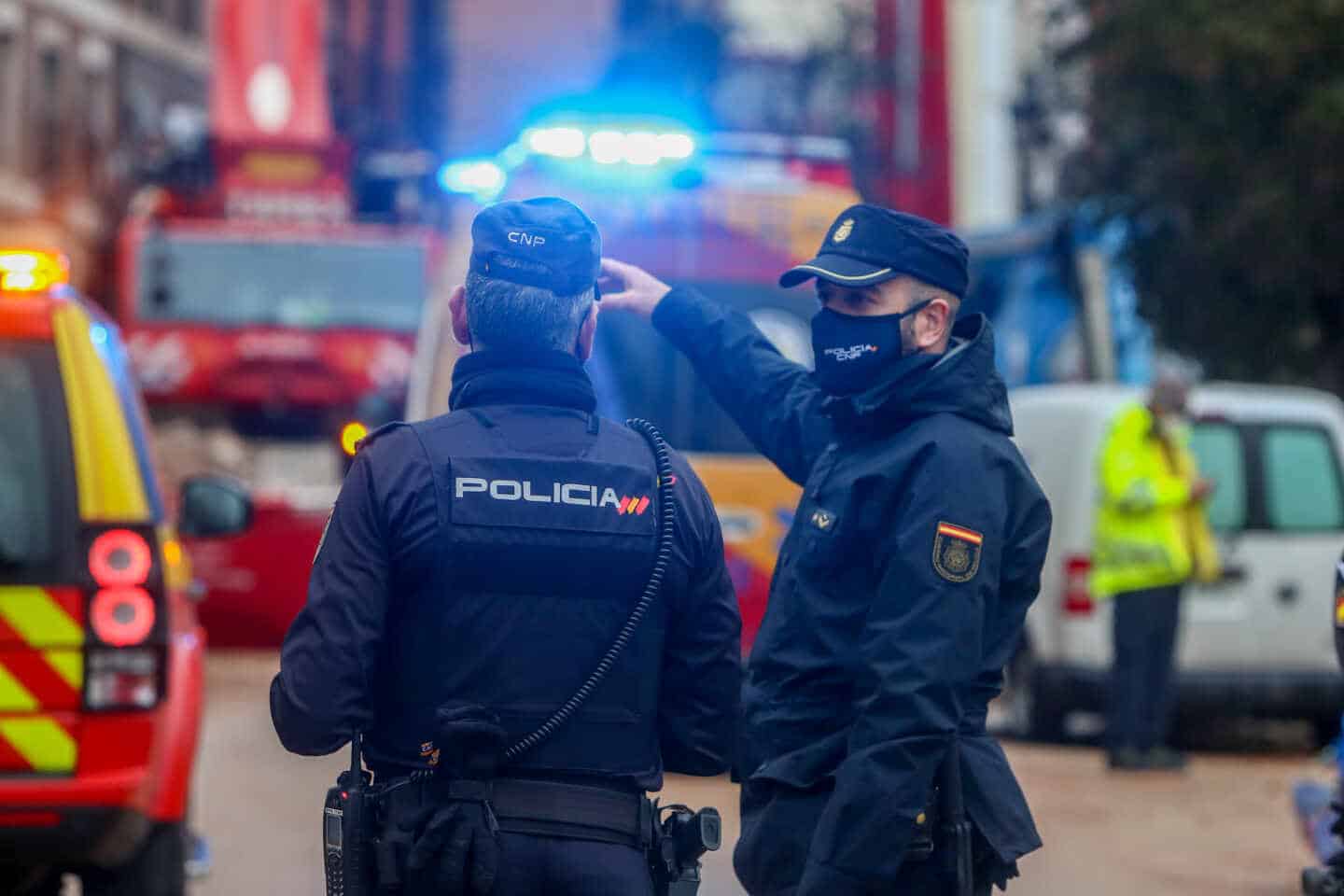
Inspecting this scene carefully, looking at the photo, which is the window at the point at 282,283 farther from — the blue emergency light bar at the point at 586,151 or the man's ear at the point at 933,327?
the man's ear at the point at 933,327

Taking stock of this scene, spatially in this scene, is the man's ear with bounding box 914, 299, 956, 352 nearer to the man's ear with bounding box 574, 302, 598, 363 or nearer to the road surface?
the man's ear with bounding box 574, 302, 598, 363

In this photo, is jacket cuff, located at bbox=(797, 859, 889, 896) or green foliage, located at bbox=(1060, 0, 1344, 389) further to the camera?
green foliage, located at bbox=(1060, 0, 1344, 389)

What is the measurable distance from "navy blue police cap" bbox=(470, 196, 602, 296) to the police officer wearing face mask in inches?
25.3

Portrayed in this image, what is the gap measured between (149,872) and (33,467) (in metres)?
1.15

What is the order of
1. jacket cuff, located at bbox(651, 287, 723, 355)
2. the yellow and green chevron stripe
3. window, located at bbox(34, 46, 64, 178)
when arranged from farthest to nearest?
window, located at bbox(34, 46, 64, 178)
the yellow and green chevron stripe
jacket cuff, located at bbox(651, 287, 723, 355)

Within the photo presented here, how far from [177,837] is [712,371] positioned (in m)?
2.50

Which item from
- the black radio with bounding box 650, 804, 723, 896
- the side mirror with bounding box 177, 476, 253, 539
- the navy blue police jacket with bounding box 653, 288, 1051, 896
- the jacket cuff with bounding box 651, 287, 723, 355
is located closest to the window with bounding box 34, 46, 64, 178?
the side mirror with bounding box 177, 476, 253, 539

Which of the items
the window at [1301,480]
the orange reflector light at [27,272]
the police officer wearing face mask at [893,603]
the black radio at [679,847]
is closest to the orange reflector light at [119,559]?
the orange reflector light at [27,272]

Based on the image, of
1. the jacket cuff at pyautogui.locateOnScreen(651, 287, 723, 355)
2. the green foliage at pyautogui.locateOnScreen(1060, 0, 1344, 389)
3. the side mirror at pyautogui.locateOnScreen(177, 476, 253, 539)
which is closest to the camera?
the jacket cuff at pyautogui.locateOnScreen(651, 287, 723, 355)

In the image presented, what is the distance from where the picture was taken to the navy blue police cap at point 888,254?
14.8ft

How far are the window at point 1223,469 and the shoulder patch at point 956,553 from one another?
29.0 ft

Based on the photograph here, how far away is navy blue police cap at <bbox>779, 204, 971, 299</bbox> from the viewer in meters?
4.52

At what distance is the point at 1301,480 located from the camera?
510 inches

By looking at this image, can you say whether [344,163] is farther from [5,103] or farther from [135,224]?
[5,103]
